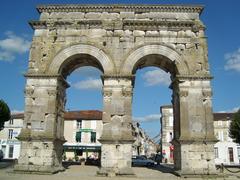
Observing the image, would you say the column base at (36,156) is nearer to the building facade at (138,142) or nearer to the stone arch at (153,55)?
the stone arch at (153,55)

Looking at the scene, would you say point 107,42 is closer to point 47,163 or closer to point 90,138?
point 47,163

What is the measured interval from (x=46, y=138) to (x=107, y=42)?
237 inches

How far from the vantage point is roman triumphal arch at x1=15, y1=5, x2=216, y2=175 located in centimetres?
1557

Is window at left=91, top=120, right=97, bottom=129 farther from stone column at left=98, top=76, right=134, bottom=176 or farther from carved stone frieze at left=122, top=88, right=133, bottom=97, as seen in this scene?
carved stone frieze at left=122, top=88, right=133, bottom=97

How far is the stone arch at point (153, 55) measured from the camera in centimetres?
1667

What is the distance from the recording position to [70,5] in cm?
1788

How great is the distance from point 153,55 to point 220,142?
32677mm

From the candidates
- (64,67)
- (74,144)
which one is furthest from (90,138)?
(64,67)

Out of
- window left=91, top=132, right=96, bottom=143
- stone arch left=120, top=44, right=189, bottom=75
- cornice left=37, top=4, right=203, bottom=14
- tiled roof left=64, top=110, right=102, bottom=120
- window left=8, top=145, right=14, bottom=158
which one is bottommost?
window left=8, top=145, right=14, bottom=158

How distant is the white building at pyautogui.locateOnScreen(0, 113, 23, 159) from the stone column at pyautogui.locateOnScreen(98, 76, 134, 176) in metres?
29.7

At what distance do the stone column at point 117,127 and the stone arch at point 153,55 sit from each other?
2.48 ft

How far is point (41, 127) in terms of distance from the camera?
639 inches

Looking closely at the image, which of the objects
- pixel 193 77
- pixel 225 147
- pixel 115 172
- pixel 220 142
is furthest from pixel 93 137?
pixel 193 77

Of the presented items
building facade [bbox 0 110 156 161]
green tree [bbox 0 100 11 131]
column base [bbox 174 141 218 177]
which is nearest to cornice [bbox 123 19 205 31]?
column base [bbox 174 141 218 177]
